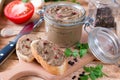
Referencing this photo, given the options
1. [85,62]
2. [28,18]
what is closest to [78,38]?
[85,62]

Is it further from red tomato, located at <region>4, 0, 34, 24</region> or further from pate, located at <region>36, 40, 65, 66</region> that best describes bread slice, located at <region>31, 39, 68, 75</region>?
red tomato, located at <region>4, 0, 34, 24</region>

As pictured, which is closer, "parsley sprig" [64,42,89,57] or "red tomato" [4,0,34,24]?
"parsley sprig" [64,42,89,57]

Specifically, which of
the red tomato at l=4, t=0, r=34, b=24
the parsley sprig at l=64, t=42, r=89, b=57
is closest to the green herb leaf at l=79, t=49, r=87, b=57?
the parsley sprig at l=64, t=42, r=89, b=57

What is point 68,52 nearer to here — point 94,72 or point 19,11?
point 94,72

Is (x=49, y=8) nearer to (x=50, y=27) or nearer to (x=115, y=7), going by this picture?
(x=50, y=27)

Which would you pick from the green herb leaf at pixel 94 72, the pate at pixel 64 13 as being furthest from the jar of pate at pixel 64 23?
the green herb leaf at pixel 94 72

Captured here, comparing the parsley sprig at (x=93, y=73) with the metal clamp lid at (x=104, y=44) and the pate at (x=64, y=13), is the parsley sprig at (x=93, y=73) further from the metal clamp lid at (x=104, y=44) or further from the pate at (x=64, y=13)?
the pate at (x=64, y=13)

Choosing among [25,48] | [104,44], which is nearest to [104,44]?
[104,44]
